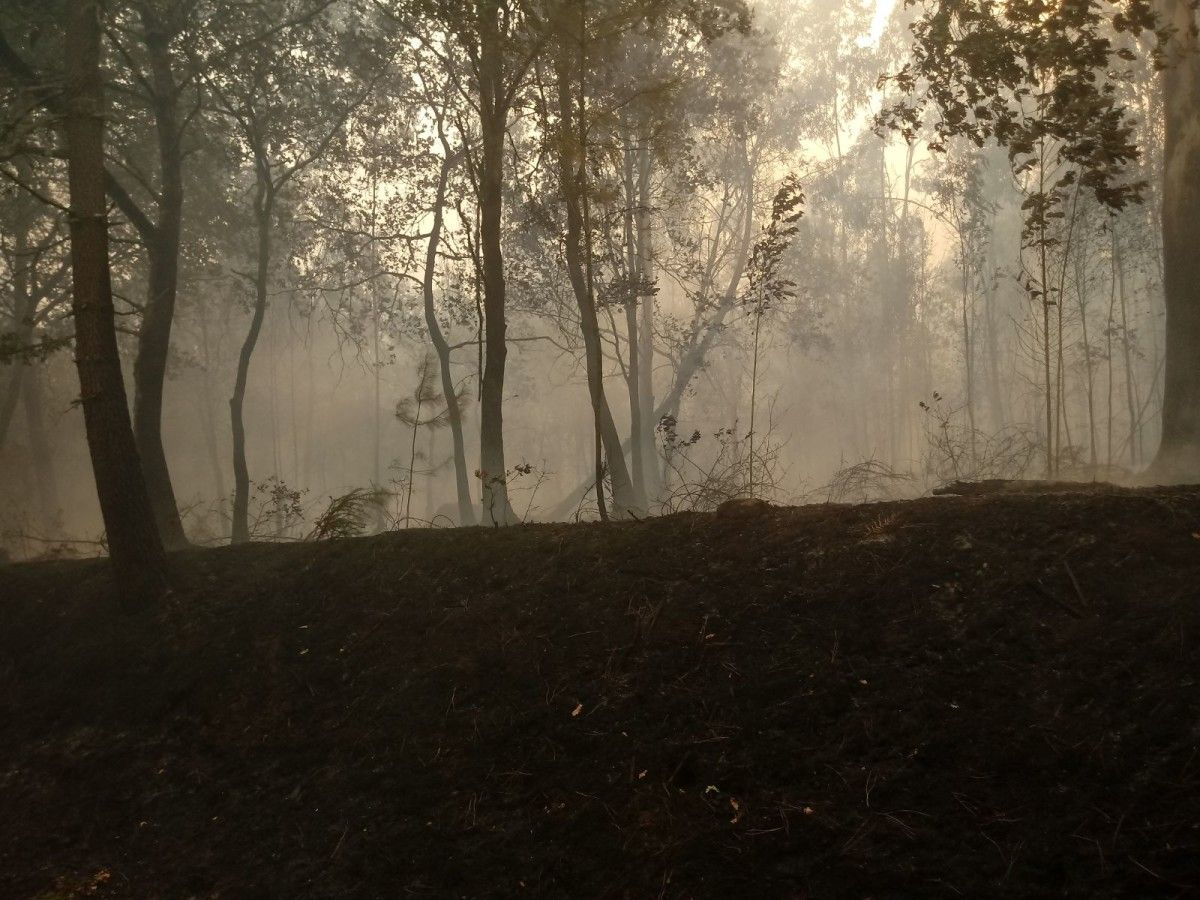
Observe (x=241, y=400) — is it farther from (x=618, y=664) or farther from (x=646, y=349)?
(x=618, y=664)

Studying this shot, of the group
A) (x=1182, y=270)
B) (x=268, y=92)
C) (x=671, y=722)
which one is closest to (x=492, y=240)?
(x=671, y=722)

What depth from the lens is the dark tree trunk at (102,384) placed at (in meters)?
6.16

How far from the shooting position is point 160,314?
9.80 metres

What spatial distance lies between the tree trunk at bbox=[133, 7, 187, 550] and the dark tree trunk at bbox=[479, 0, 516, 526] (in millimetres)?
3167

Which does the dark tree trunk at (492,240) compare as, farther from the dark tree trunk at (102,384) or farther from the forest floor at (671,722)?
the forest floor at (671,722)

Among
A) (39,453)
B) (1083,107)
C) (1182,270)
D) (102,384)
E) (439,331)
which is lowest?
(102,384)

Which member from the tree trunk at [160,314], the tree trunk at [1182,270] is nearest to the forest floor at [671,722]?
the tree trunk at [160,314]

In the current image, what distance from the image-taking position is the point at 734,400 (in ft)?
134

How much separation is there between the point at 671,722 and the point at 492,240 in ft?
19.3

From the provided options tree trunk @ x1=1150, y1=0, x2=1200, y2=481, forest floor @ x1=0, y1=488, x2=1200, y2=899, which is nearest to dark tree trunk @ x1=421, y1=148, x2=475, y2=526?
tree trunk @ x1=1150, y1=0, x2=1200, y2=481

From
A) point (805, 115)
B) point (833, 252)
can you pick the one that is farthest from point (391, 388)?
point (805, 115)

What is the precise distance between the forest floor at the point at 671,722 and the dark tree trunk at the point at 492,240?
268 centimetres

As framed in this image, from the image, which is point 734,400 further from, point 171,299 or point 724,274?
point 171,299

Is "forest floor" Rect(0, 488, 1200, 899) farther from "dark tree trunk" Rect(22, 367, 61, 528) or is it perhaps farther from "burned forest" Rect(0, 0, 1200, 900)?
"dark tree trunk" Rect(22, 367, 61, 528)
